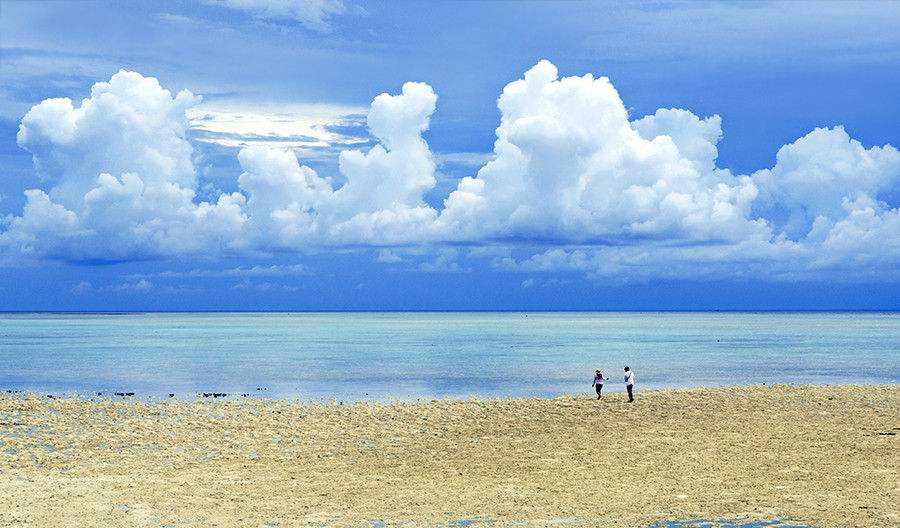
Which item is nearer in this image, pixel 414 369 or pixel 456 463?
pixel 456 463

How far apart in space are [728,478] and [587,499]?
500 centimetres

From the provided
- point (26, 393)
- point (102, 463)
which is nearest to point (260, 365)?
point (26, 393)

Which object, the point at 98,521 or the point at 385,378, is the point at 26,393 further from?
the point at 98,521

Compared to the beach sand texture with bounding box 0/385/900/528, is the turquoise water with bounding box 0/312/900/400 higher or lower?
lower

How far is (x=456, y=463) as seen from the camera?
89.8 feet

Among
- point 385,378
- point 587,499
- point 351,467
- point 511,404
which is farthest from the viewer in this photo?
point 385,378

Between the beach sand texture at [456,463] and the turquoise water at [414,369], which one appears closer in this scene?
the beach sand texture at [456,463]

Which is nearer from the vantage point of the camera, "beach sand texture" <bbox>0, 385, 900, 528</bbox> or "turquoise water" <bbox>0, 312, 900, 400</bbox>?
"beach sand texture" <bbox>0, 385, 900, 528</bbox>

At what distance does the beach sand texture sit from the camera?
2033cm

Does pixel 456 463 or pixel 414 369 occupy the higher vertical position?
pixel 456 463

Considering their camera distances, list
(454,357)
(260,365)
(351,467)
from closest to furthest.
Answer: (351,467), (260,365), (454,357)

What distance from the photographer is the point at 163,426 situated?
36.1m

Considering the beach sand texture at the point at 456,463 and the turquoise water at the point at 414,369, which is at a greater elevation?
the beach sand texture at the point at 456,463

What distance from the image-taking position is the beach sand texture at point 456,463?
20.3 m
